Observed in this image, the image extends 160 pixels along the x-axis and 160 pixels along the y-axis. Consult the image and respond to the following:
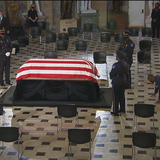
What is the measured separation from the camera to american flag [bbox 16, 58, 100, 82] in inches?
407

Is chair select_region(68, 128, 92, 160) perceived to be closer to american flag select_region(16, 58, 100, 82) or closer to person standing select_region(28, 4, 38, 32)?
american flag select_region(16, 58, 100, 82)

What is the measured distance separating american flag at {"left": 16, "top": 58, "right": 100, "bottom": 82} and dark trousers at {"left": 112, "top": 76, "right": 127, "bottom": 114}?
0.85 meters

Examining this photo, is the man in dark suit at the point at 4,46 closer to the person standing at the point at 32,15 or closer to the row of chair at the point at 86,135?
the row of chair at the point at 86,135

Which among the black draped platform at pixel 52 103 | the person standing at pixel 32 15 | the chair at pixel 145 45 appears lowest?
the black draped platform at pixel 52 103

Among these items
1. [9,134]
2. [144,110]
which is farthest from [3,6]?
[9,134]

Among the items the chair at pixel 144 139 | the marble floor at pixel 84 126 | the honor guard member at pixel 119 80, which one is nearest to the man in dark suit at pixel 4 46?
the marble floor at pixel 84 126

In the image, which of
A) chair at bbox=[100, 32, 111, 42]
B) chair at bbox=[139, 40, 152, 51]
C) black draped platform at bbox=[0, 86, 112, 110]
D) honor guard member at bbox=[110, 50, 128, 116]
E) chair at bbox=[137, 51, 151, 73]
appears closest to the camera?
honor guard member at bbox=[110, 50, 128, 116]

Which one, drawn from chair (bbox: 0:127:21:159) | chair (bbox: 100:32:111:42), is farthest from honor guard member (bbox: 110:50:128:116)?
chair (bbox: 100:32:111:42)

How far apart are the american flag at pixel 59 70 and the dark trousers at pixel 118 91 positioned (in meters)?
0.85

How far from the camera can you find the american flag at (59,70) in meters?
10.3

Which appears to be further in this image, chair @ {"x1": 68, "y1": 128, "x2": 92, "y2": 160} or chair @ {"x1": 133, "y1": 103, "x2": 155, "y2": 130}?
chair @ {"x1": 133, "y1": 103, "x2": 155, "y2": 130}

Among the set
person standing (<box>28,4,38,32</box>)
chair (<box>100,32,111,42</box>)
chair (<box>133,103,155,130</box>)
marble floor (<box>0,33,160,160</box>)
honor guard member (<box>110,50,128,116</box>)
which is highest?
person standing (<box>28,4,38,32</box>)

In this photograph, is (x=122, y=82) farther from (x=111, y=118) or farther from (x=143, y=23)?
(x=143, y=23)

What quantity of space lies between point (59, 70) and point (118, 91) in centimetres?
162
